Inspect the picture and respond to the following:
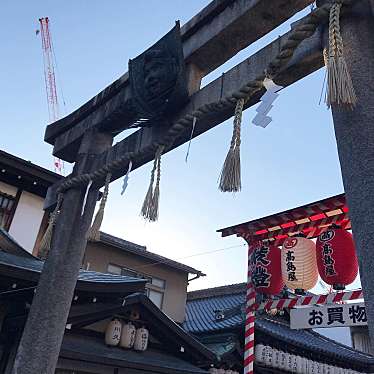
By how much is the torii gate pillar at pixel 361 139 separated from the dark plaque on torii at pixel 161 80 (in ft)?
A: 5.97

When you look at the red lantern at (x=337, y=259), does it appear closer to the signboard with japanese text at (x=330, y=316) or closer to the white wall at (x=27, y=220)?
the signboard with japanese text at (x=330, y=316)

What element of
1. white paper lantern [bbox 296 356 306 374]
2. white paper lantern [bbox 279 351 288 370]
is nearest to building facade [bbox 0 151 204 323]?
white paper lantern [bbox 279 351 288 370]

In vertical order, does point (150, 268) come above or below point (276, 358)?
above

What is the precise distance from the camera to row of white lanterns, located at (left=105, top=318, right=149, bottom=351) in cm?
954

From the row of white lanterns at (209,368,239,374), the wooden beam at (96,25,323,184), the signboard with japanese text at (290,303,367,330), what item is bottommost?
the row of white lanterns at (209,368,239,374)

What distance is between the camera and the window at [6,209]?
37.1 feet

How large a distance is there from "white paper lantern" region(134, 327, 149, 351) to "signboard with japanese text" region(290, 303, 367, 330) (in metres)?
3.99

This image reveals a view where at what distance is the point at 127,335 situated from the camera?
973 cm

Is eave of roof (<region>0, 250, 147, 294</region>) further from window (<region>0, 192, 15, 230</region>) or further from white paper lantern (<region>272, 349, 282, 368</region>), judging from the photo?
white paper lantern (<region>272, 349, 282, 368</region>)

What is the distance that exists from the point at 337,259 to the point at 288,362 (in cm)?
861

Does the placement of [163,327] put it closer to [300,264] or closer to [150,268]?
[300,264]

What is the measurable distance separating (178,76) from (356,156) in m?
2.27

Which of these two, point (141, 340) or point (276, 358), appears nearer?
point (141, 340)

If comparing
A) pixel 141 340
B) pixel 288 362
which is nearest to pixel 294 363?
pixel 288 362
